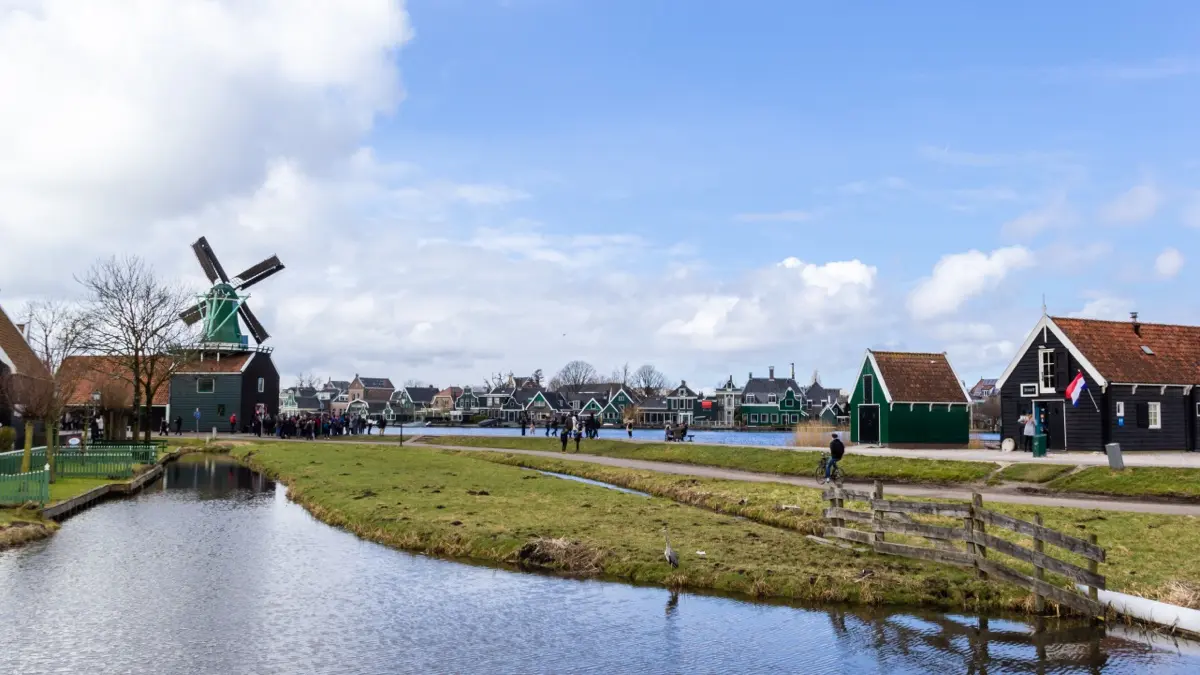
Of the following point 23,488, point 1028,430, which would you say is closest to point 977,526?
point 23,488

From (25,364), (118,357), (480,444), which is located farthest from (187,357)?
(480,444)

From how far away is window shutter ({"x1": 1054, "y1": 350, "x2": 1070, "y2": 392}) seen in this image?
151ft

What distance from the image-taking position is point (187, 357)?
204 feet

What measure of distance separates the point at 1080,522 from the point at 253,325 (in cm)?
8609

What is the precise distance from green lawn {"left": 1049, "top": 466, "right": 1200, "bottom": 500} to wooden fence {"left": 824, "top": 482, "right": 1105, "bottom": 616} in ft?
40.8

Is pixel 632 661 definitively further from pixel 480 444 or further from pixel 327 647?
pixel 480 444

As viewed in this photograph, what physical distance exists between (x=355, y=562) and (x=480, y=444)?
1755 inches

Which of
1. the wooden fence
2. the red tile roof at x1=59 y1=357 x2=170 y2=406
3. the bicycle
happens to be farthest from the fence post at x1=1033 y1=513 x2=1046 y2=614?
the red tile roof at x1=59 y1=357 x2=170 y2=406

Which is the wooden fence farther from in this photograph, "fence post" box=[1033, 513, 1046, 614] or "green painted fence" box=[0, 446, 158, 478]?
"green painted fence" box=[0, 446, 158, 478]

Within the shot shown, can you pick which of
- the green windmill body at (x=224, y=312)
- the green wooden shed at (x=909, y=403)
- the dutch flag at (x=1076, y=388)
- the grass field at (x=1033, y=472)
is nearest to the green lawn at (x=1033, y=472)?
the grass field at (x=1033, y=472)

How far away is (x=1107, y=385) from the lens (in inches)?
1729

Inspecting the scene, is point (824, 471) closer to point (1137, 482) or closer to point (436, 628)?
point (1137, 482)

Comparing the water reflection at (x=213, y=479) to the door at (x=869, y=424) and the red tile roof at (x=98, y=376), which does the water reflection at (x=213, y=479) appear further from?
the door at (x=869, y=424)

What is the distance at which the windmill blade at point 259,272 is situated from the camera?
9484 cm
